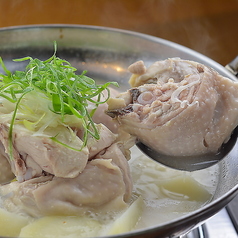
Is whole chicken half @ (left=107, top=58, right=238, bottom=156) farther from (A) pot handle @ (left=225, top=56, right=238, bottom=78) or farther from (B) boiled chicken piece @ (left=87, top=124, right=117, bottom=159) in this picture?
(A) pot handle @ (left=225, top=56, right=238, bottom=78)

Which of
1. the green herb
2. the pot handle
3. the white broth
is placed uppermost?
the pot handle

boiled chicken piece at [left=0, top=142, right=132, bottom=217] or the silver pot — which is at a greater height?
the silver pot

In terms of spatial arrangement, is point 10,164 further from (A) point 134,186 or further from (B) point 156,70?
(B) point 156,70

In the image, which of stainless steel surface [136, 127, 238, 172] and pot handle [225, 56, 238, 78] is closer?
stainless steel surface [136, 127, 238, 172]

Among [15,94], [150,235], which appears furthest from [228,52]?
[150,235]

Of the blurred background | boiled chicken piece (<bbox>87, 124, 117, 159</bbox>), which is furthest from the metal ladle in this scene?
the blurred background

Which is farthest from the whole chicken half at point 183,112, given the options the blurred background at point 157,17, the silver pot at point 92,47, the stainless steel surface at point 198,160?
the blurred background at point 157,17
